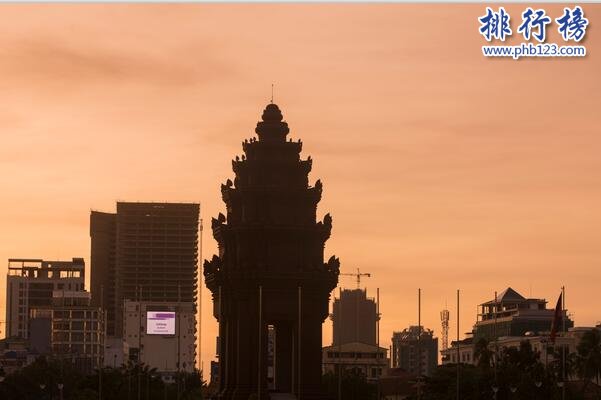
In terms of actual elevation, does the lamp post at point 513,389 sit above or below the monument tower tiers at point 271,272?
below

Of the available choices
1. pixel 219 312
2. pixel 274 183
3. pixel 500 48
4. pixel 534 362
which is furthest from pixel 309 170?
pixel 534 362

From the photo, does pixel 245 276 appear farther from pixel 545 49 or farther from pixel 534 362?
pixel 534 362

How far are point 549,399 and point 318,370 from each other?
44.7 metres

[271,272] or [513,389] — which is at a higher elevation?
[271,272]

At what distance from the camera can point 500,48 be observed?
343 ft

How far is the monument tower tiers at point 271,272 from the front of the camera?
468 feet

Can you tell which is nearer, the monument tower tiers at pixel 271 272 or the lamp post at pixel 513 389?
the monument tower tiers at pixel 271 272

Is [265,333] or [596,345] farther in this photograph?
[596,345]

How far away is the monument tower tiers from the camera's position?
14275cm

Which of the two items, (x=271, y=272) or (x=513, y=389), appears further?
(x=513, y=389)

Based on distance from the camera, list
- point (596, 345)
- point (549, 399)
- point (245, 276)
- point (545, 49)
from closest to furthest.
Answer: point (545, 49)
point (245, 276)
point (549, 399)
point (596, 345)

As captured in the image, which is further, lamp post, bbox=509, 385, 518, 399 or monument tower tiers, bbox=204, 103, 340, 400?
lamp post, bbox=509, 385, 518, 399

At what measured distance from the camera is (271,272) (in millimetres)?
142750

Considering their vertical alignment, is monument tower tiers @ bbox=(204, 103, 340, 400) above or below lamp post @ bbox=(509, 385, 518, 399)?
above
